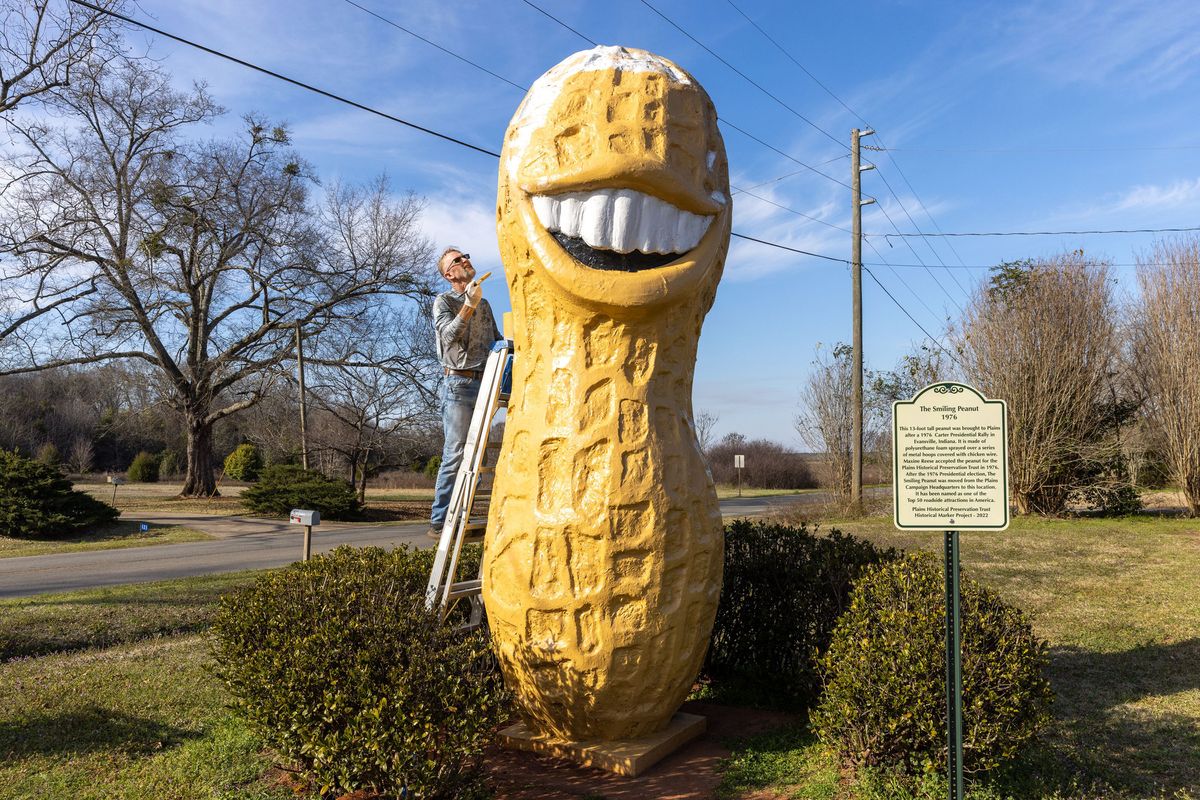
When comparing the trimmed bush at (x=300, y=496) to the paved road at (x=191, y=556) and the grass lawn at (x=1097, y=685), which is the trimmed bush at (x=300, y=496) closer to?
the paved road at (x=191, y=556)

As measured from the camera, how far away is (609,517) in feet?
13.5

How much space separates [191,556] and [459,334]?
33.0ft

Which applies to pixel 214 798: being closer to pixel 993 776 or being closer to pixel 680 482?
pixel 680 482

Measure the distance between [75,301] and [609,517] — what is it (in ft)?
68.0

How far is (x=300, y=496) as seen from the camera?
766 inches

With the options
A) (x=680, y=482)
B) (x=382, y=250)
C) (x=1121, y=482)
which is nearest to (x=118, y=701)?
(x=680, y=482)

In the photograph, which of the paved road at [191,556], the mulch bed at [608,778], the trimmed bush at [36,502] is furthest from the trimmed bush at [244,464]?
the mulch bed at [608,778]

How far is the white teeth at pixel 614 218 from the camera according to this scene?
4152 millimetres

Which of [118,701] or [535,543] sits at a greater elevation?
[535,543]

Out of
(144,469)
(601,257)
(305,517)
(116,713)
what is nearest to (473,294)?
(601,257)

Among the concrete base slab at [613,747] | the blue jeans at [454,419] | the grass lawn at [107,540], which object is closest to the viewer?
the concrete base slab at [613,747]

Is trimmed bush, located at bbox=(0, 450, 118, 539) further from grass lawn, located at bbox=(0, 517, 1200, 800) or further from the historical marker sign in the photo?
the historical marker sign

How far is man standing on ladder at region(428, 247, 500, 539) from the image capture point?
17.7 ft

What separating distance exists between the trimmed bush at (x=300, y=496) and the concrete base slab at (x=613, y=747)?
15.9m
